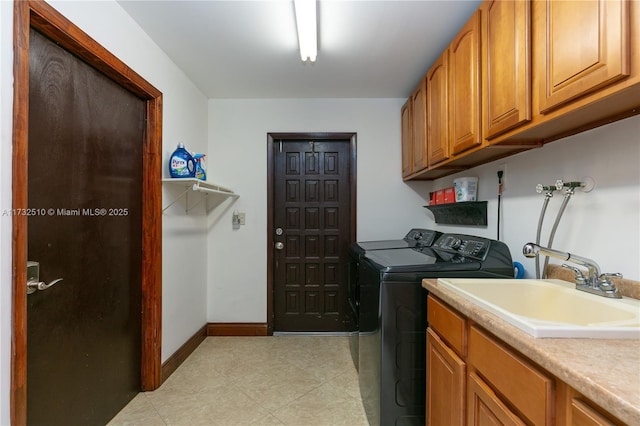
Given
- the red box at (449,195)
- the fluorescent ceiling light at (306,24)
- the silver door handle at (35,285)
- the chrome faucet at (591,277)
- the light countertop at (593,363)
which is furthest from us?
the red box at (449,195)

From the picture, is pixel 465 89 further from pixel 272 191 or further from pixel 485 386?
pixel 272 191

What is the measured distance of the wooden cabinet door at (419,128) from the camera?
7.00 ft

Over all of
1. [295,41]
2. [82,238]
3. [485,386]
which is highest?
[295,41]

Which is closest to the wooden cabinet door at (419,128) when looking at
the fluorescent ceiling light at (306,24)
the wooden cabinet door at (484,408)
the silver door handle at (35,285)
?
the fluorescent ceiling light at (306,24)

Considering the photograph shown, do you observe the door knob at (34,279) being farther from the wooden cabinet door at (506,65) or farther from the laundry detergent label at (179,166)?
the wooden cabinet door at (506,65)

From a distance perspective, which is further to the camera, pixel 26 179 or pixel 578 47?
pixel 26 179

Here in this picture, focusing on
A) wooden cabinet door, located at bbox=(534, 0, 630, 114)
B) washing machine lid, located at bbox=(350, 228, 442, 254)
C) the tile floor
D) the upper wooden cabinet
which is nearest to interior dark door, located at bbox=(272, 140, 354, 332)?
the tile floor

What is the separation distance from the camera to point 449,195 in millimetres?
2320

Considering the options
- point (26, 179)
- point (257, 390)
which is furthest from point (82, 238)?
point (257, 390)

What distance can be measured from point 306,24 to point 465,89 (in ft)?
3.08

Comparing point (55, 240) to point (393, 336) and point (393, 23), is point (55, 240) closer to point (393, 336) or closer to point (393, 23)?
point (393, 336)

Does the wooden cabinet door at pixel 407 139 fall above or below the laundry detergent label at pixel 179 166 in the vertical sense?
above

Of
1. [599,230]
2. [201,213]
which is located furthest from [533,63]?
[201,213]

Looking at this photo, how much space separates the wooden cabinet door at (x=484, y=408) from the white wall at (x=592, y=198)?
2.24 ft
